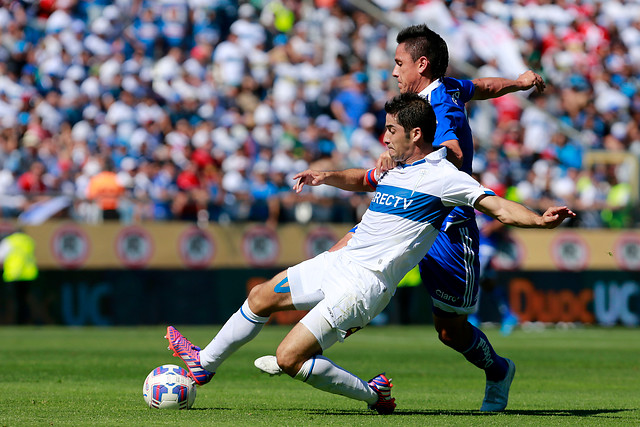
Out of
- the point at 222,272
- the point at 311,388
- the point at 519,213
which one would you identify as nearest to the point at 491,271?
the point at 222,272

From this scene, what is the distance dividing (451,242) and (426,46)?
131 centimetres

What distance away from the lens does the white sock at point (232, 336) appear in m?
6.82

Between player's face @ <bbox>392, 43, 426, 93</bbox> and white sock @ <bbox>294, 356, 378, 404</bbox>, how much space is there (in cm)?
199

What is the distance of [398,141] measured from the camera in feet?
21.6

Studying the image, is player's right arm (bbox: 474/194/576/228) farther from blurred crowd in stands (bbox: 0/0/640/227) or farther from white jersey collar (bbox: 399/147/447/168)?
blurred crowd in stands (bbox: 0/0/640/227)

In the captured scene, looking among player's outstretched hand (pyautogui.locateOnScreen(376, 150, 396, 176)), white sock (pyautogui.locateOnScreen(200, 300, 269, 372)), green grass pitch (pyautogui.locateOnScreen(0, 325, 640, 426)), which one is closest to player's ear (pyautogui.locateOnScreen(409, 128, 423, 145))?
player's outstretched hand (pyautogui.locateOnScreen(376, 150, 396, 176))

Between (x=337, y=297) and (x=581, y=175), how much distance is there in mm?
14811

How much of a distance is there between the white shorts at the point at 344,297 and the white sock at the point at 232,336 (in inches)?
14.7

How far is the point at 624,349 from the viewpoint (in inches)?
541

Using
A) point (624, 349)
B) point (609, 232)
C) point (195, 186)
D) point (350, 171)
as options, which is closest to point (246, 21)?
point (195, 186)

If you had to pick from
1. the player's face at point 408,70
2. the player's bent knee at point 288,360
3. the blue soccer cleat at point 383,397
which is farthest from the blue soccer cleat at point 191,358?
the player's face at point 408,70

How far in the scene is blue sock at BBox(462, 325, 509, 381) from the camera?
727 cm

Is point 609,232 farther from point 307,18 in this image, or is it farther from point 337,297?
point 337,297

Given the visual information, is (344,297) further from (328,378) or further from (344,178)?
(344,178)
